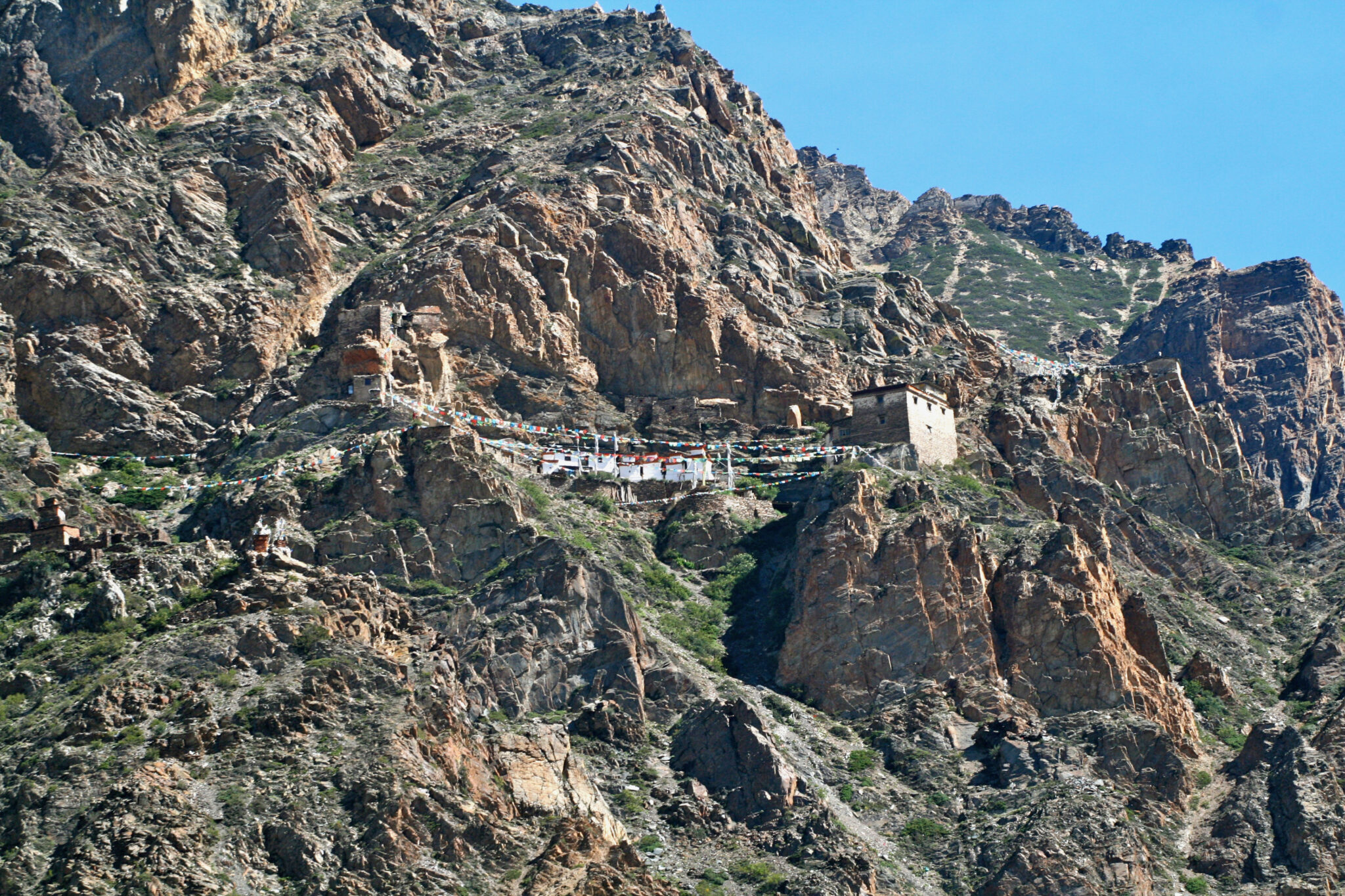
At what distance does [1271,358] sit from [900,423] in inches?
2290

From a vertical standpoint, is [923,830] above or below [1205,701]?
below

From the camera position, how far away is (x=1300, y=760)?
2926 inches

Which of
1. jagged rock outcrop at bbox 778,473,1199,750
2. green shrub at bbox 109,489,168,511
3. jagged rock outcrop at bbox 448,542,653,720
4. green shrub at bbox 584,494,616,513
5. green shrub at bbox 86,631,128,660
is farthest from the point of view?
green shrub at bbox 584,494,616,513

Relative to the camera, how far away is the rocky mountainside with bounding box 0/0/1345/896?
6028 centimetres

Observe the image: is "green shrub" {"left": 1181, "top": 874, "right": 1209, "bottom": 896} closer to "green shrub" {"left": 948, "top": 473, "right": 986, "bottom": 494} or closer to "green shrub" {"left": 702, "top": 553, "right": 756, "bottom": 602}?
"green shrub" {"left": 702, "top": 553, "right": 756, "bottom": 602}

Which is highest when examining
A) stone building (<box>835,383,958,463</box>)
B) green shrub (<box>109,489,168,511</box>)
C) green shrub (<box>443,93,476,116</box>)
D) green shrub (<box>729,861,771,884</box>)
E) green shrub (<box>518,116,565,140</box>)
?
green shrub (<box>443,93,476,116</box>)

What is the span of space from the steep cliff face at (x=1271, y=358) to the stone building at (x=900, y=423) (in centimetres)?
4021

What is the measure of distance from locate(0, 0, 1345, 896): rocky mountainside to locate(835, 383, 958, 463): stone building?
1.79 metres

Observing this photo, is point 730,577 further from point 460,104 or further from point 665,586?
point 460,104

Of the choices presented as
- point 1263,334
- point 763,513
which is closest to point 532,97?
point 763,513

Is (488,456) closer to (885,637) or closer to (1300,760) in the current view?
(885,637)

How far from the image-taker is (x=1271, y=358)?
145 m

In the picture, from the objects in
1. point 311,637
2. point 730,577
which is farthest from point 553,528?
point 311,637

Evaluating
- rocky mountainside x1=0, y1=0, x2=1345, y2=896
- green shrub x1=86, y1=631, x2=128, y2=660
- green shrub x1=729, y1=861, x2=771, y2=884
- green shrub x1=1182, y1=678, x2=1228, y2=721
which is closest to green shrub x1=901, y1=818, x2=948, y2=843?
rocky mountainside x1=0, y1=0, x2=1345, y2=896
